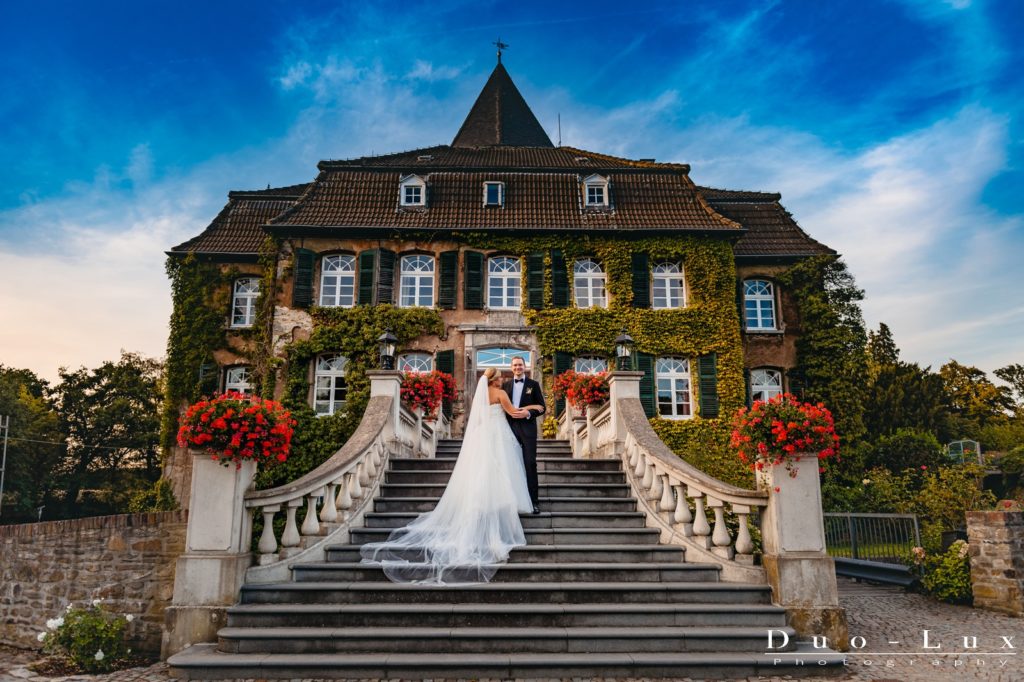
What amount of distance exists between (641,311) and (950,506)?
32.4 feet

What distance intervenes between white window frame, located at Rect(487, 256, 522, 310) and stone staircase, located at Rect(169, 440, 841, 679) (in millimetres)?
13460

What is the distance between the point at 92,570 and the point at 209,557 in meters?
4.66

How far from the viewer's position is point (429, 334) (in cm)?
1923

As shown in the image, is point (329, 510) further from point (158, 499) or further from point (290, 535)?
point (158, 499)

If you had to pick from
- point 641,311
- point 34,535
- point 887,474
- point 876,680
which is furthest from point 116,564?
point 887,474

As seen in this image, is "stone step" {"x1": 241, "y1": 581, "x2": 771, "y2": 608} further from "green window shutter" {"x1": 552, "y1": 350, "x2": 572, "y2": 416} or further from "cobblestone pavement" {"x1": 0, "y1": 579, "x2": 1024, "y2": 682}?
"green window shutter" {"x1": 552, "y1": 350, "x2": 572, "y2": 416}

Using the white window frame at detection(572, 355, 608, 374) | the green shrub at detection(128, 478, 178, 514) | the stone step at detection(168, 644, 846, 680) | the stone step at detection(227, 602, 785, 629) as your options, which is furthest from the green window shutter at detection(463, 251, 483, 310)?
the stone step at detection(168, 644, 846, 680)

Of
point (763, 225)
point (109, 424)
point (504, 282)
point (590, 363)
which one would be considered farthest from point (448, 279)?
point (109, 424)

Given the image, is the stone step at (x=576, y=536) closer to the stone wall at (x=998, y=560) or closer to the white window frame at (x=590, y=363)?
the stone wall at (x=998, y=560)

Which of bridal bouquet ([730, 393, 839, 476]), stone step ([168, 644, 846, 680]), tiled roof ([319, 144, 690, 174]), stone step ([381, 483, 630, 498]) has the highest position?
tiled roof ([319, 144, 690, 174])

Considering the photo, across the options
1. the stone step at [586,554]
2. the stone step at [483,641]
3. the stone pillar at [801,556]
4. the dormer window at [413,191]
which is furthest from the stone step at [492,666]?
the dormer window at [413,191]

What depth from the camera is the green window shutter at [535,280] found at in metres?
19.6

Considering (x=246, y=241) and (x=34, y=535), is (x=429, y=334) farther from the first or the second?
(x=34, y=535)

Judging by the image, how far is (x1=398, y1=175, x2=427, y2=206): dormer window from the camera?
20.5 meters
